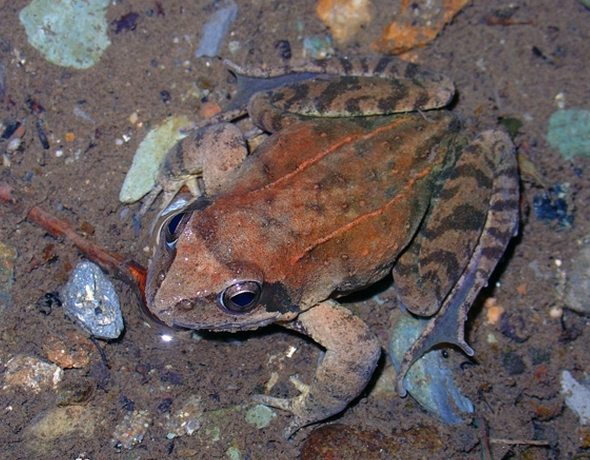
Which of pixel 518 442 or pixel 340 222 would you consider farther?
pixel 518 442

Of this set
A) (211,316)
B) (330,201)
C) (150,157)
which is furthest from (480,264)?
(150,157)

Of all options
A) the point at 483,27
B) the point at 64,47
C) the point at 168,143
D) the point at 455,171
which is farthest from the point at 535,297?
the point at 64,47

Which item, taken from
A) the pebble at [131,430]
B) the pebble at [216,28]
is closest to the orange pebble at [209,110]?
the pebble at [216,28]

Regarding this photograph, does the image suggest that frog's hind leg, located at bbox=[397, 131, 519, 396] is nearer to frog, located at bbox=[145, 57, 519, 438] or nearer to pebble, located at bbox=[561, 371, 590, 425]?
frog, located at bbox=[145, 57, 519, 438]

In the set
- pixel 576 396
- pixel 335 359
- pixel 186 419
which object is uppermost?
pixel 335 359

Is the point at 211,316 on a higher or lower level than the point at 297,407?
higher

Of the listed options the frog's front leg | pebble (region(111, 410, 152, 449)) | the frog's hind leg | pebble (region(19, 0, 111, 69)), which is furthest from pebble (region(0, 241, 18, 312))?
the frog's hind leg

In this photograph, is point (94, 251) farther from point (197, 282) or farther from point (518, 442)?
point (518, 442)

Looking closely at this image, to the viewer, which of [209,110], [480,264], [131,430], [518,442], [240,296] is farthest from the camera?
[209,110]

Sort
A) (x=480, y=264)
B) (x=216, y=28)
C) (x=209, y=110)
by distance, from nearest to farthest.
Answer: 1. (x=480, y=264)
2. (x=209, y=110)
3. (x=216, y=28)
